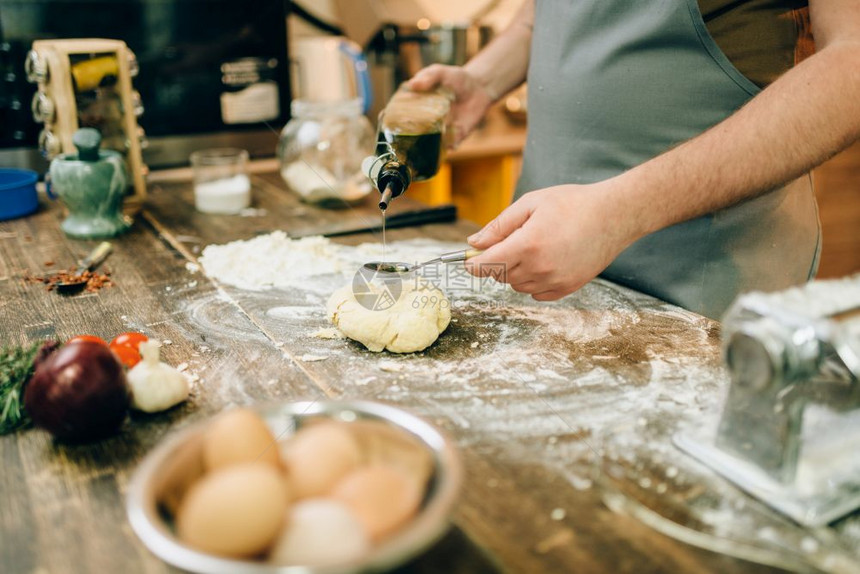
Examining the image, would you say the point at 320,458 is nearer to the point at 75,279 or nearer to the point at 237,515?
the point at 237,515

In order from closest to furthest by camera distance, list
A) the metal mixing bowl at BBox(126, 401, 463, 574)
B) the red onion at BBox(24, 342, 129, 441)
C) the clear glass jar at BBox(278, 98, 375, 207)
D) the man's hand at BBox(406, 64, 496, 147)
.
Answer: the metal mixing bowl at BBox(126, 401, 463, 574) < the red onion at BBox(24, 342, 129, 441) < the man's hand at BBox(406, 64, 496, 147) < the clear glass jar at BBox(278, 98, 375, 207)

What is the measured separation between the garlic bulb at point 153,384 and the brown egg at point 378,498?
0.39 meters

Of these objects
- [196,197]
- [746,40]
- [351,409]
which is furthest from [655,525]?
[196,197]

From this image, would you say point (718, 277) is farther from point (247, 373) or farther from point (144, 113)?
point (144, 113)

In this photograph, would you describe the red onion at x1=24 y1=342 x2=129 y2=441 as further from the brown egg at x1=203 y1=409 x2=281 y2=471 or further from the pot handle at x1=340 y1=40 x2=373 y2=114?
the pot handle at x1=340 y1=40 x2=373 y2=114

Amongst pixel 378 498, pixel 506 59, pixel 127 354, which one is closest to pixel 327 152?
pixel 506 59

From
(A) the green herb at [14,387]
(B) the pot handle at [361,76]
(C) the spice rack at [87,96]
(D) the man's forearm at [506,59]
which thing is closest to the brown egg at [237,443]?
(A) the green herb at [14,387]

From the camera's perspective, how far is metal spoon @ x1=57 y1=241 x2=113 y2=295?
1.30 meters

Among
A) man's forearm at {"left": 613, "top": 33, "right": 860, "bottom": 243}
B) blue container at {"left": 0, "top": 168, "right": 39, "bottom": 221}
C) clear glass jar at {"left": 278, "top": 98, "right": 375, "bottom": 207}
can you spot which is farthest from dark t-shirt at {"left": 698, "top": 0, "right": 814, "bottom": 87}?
blue container at {"left": 0, "top": 168, "right": 39, "bottom": 221}

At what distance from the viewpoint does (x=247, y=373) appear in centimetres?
99

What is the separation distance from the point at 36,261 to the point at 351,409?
3.71 feet

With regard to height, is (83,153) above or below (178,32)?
below

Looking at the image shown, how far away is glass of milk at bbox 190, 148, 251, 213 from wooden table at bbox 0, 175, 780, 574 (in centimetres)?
26

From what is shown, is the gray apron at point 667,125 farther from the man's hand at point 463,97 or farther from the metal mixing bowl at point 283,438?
the metal mixing bowl at point 283,438
